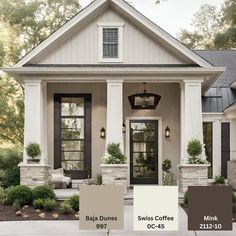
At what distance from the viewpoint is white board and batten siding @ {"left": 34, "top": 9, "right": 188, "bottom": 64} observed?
15773 millimetres

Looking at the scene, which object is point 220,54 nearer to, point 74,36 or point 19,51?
point 74,36

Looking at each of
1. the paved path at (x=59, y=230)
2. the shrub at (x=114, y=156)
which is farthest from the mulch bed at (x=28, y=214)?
the shrub at (x=114, y=156)

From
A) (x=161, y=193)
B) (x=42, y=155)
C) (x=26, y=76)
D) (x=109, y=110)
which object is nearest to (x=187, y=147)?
(x=109, y=110)

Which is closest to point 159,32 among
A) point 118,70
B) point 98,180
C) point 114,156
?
point 118,70

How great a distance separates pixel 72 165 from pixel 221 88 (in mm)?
7049

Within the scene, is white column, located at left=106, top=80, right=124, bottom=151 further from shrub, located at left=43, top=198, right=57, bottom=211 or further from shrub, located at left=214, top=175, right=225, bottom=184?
shrub, located at left=214, top=175, right=225, bottom=184

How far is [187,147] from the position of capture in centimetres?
1509

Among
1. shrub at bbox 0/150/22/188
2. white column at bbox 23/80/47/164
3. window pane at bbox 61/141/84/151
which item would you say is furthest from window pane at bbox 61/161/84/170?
white column at bbox 23/80/47/164

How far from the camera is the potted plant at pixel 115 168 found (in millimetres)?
14773

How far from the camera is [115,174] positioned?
14.8 metres

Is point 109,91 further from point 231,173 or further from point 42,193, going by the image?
point 231,173

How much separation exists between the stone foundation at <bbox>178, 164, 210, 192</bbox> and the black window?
4.20m

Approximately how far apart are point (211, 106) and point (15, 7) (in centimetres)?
1452

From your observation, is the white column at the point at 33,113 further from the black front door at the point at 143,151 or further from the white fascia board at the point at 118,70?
the black front door at the point at 143,151
